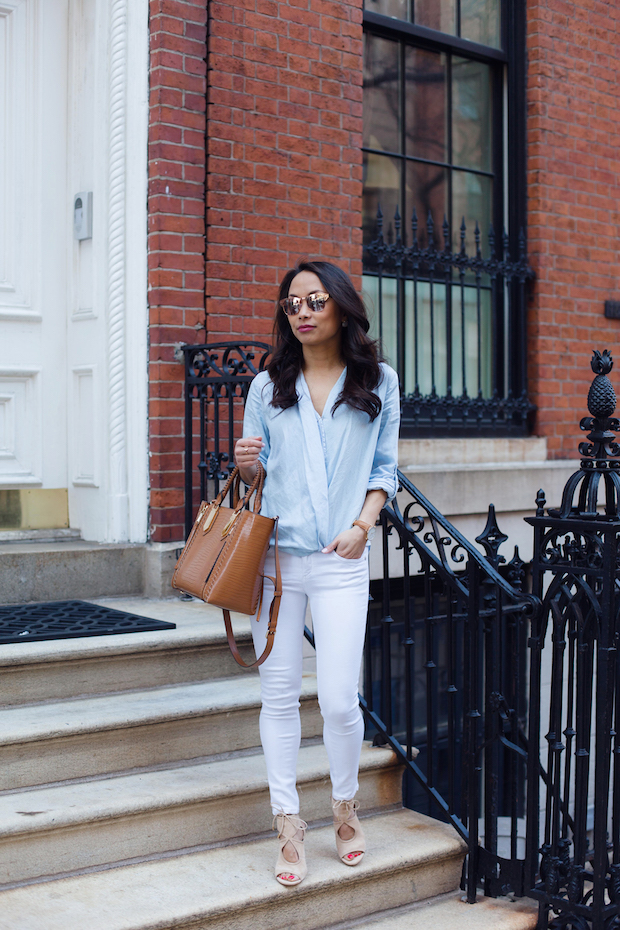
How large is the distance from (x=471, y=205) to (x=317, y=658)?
13.9 ft

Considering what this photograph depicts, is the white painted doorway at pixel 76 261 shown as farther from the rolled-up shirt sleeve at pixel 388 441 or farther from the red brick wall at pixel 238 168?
the rolled-up shirt sleeve at pixel 388 441

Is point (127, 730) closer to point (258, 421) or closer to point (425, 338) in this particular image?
point (258, 421)

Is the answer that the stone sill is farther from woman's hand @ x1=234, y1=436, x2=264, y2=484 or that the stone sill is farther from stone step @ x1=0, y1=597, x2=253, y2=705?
woman's hand @ x1=234, y1=436, x2=264, y2=484

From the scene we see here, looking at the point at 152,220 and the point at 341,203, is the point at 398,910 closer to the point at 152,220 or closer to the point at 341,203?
the point at 152,220

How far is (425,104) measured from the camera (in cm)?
629

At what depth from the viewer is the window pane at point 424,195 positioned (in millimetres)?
6211

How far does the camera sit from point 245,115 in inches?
202

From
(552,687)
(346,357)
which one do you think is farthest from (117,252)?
Result: (552,687)

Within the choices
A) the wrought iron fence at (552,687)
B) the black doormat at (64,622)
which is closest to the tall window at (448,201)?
the wrought iron fence at (552,687)

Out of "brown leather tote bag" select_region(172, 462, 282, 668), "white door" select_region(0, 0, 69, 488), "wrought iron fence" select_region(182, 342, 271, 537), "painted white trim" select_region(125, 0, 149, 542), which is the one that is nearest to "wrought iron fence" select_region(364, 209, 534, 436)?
"wrought iron fence" select_region(182, 342, 271, 537)

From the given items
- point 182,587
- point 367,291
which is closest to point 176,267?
point 367,291

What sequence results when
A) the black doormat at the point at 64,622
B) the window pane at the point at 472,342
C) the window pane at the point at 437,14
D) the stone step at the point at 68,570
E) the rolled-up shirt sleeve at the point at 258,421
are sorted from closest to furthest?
the rolled-up shirt sleeve at the point at 258,421, the black doormat at the point at 64,622, the stone step at the point at 68,570, the window pane at the point at 437,14, the window pane at the point at 472,342

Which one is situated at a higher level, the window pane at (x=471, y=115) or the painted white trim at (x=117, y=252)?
the window pane at (x=471, y=115)

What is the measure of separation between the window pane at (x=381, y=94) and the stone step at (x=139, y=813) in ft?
12.6
